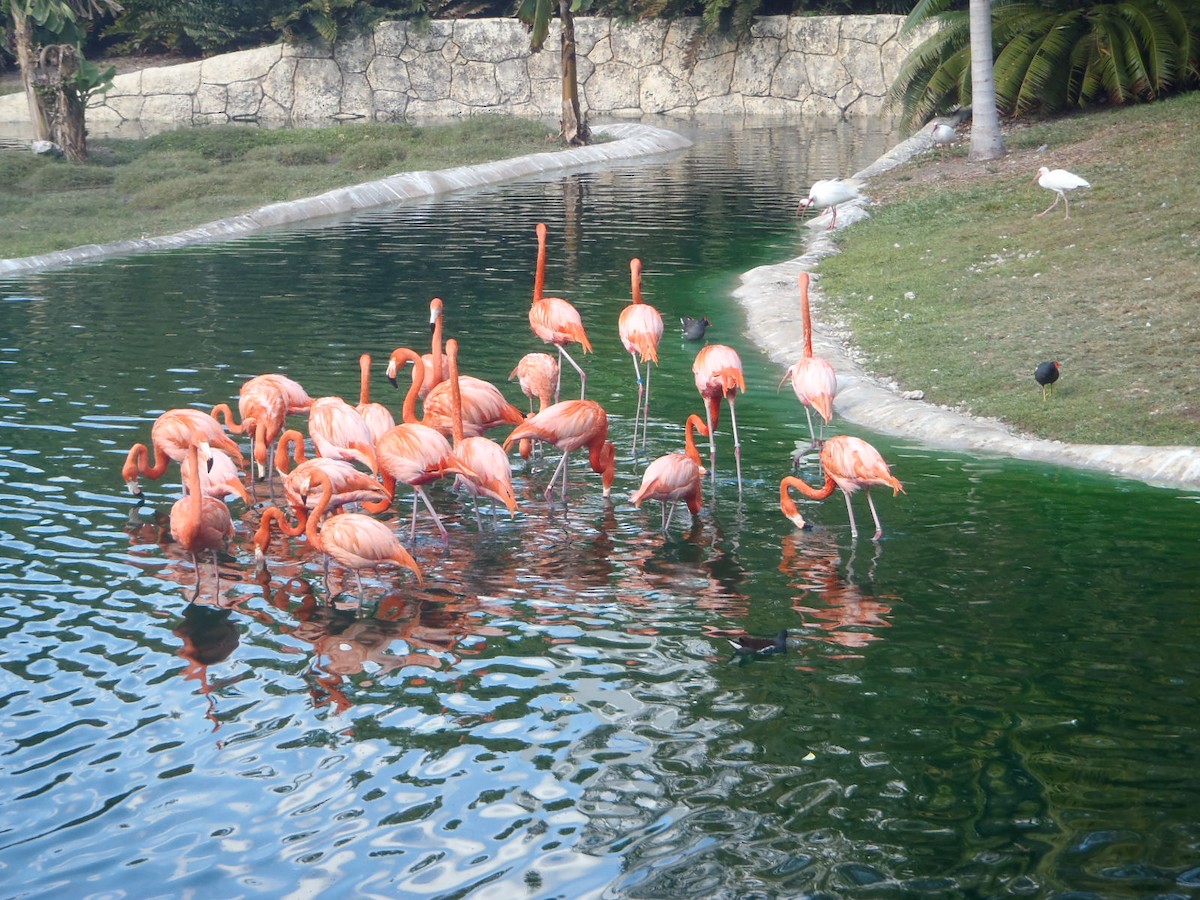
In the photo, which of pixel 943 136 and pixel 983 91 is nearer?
pixel 983 91

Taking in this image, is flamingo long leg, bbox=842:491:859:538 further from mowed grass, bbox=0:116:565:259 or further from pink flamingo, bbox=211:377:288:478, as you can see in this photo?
mowed grass, bbox=0:116:565:259

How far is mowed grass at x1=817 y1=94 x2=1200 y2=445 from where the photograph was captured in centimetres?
1015

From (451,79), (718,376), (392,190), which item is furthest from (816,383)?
(451,79)

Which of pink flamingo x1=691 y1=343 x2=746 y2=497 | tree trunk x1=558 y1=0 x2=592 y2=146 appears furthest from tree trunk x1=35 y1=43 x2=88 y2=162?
pink flamingo x1=691 y1=343 x2=746 y2=497

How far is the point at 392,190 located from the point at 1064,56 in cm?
1179

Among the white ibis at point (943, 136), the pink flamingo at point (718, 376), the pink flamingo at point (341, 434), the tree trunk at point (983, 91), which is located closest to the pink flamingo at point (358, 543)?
the pink flamingo at point (341, 434)

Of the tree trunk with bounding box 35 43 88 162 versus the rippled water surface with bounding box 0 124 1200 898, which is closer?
the rippled water surface with bounding box 0 124 1200 898

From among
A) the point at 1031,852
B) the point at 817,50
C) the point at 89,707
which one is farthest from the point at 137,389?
the point at 817,50

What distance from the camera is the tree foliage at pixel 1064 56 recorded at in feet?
68.0

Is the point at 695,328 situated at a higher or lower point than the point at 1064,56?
lower

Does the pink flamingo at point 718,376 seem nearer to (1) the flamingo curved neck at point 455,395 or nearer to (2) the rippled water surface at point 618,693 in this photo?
(2) the rippled water surface at point 618,693

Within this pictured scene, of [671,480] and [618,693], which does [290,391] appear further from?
[618,693]

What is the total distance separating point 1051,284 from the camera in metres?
13.1

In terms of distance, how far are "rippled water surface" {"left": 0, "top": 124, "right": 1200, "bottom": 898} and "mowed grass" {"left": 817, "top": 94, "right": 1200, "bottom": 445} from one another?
49.7 inches
